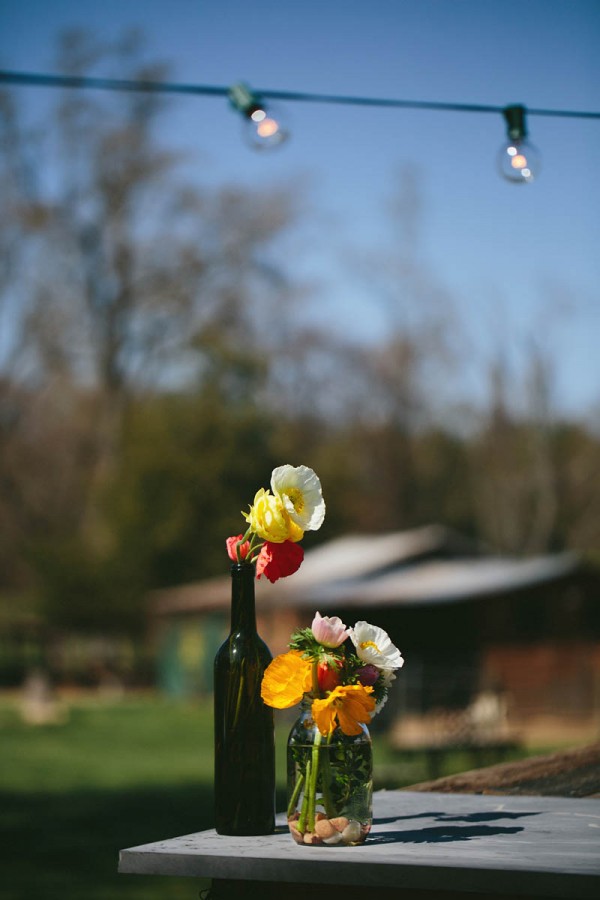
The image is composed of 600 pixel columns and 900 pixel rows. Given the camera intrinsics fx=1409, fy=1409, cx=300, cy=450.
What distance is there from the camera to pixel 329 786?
2.02m

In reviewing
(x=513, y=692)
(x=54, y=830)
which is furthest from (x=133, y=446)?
(x=54, y=830)

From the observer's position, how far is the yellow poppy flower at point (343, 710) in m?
2.01

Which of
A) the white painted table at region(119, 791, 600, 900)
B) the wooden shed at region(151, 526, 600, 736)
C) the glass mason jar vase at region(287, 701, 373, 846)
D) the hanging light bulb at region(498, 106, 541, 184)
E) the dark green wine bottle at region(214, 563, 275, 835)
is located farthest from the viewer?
the wooden shed at region(151, 526, 600, 736)

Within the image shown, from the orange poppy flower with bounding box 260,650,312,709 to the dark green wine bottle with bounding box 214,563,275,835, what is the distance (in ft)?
0.29

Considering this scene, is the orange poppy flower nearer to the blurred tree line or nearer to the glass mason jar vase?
the glass mason jar vase

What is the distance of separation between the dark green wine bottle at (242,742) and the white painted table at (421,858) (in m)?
0.04

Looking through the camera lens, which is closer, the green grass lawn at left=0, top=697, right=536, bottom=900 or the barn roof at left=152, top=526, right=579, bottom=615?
the green grass lawn at left=0, top=697, right=536, bottom=900

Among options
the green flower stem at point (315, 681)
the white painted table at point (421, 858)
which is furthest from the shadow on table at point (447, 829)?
the green flower stem at point (315, 681)

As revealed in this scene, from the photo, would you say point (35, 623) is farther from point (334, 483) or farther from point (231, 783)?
point (231, 783)

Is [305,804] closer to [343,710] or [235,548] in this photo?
[343,710]

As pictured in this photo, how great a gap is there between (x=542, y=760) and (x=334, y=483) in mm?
32020

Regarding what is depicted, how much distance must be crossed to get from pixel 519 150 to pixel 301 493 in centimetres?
184

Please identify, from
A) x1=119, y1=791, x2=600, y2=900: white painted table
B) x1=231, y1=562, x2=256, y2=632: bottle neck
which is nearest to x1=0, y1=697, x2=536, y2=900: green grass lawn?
x1=119, y1=791, x2=600, y2=900: white painted table

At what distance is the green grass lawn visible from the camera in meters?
9.14
